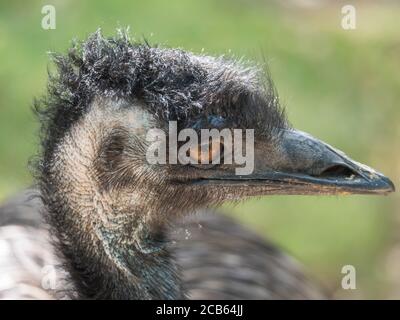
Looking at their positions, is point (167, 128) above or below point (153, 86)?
below

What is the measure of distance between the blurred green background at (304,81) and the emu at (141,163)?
2197mm

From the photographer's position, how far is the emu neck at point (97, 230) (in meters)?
2.90

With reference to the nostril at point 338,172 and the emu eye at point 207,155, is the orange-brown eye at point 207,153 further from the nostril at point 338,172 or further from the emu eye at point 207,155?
the nostril at point 338,172

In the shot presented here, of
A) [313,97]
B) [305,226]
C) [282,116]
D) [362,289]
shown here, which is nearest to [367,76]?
[313,97]

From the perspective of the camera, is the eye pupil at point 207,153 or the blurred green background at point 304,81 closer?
the eye pupil at point 207,153

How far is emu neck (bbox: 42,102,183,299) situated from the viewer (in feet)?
9.53

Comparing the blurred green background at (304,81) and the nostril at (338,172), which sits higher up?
the blurred green background at (304,81)

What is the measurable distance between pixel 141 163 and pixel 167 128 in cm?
14

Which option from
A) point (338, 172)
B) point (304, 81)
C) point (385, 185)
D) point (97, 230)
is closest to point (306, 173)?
point (338, 172)

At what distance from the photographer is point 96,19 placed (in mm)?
6641

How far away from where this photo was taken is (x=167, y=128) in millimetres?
2818

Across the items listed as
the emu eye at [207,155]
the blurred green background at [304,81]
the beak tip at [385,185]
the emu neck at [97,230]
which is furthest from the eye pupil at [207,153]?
the blurred green background at [304,81]

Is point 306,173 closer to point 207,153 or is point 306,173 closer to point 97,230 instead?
point 207,153

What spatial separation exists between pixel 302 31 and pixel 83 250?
436 centimetres
